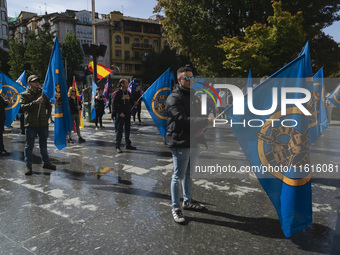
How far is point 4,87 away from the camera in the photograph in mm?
10320

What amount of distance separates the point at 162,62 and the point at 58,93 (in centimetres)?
5708

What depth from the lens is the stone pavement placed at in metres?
3.33

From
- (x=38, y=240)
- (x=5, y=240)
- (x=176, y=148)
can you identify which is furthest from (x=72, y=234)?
(x=176, y=148)

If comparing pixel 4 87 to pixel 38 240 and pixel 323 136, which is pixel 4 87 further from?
pixel 323 136

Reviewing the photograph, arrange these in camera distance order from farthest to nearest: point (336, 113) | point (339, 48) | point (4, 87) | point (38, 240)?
point (339, 48) < point (336, 113) < point (4, 87) < point (38, 240)

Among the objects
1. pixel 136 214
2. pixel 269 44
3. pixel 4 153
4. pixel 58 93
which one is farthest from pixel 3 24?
pixel 136 214

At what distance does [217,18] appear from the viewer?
18.8 m

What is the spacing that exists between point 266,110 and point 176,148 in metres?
1.19

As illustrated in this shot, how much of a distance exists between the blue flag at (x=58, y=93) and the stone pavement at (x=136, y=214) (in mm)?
811

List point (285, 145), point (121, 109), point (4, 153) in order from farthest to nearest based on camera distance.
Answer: point (121, 109) → point (4, 153) → point (285, 145)

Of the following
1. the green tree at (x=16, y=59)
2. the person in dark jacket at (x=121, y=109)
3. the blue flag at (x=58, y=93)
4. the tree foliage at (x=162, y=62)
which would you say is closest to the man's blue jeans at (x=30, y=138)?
the blue flag at (x=58, y=93)

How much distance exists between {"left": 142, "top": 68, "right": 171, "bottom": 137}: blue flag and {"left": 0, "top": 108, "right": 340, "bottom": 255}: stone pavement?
4.26 ft

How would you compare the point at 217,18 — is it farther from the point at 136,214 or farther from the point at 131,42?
the point at 131,42

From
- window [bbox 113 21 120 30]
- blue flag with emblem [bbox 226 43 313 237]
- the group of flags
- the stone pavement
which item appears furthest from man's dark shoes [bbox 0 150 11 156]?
window [bbox 113 21 120 30]
